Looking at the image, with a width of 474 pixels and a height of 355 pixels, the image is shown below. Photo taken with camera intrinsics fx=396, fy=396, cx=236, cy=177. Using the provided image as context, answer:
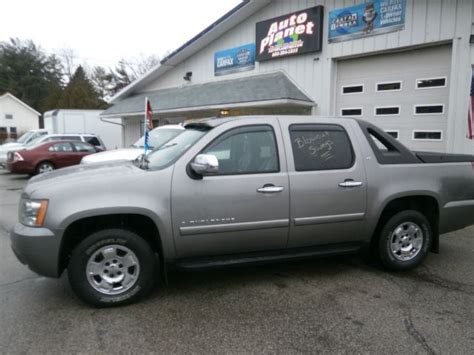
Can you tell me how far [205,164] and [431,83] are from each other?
30.1ft

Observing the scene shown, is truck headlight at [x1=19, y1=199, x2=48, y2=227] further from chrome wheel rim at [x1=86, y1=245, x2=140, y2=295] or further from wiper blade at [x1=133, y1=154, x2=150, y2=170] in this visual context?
wiper blade at [x1=133, y1=154, x2=150, y2=170]

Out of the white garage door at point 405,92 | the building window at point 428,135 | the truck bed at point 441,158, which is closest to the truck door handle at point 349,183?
the truck bed at point 441,158

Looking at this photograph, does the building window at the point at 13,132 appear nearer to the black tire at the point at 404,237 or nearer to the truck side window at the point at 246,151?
the truck side window at the point at 246,151

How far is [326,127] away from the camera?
4.48 meters

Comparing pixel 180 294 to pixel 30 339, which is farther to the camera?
pixel 180 294

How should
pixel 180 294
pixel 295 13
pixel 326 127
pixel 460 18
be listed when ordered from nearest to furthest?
pixel 180 294, pixel 326 127, pixel 460 18, pixel 295 13

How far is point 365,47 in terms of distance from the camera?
11.7 meters

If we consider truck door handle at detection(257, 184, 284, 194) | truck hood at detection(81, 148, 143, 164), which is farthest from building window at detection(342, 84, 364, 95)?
truck door handle at detection(257, 184, 284, 194)

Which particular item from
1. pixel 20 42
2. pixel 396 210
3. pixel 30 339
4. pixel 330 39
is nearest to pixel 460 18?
pixel 330 39

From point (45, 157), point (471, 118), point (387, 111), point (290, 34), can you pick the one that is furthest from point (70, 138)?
point (471, 118)

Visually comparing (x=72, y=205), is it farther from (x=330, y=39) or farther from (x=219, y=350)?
(x=330, y=39)

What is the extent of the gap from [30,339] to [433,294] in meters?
3.79

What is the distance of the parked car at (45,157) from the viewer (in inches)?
546

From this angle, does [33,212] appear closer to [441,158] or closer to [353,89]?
[441,158]
